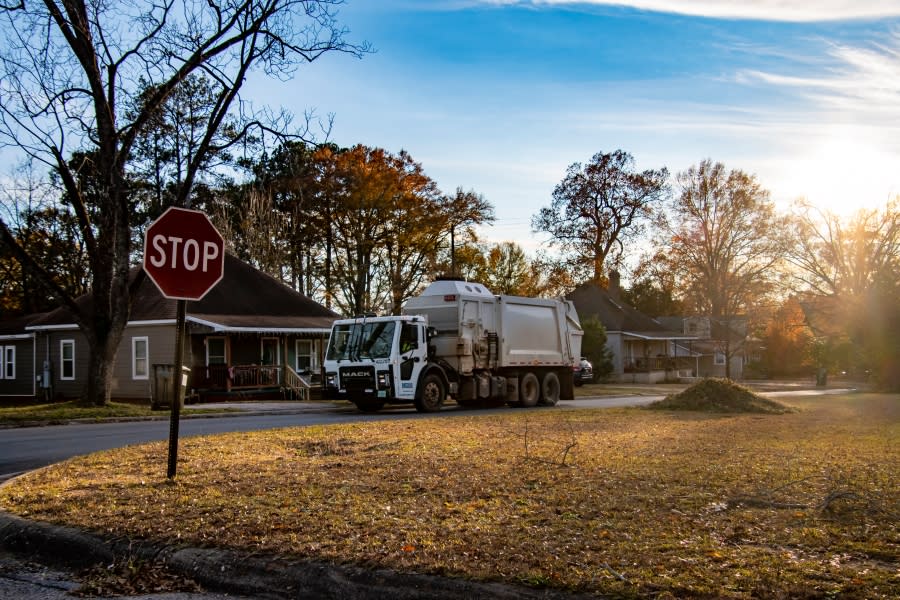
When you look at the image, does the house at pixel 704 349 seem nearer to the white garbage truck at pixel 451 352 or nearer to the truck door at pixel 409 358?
the white garbage truck at pixel 451 352

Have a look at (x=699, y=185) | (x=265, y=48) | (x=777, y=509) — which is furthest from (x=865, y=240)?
(x=777, y=509)

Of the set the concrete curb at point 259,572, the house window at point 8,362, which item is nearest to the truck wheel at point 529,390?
the concrete curb at point 259,572

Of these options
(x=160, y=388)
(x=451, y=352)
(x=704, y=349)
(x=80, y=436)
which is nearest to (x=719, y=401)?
(x=451, y=352)

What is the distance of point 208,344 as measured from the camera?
3347cm

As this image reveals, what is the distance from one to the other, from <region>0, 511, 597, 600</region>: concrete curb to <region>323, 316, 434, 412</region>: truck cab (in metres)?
16.1

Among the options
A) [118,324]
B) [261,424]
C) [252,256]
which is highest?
[252,256]

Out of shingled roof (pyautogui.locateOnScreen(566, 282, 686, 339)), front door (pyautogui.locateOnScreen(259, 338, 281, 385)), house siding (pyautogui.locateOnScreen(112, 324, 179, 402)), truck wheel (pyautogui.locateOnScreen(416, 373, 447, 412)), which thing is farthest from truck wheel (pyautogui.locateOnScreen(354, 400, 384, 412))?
shingled roof (pyautogui.locateOnScreen(566, 282, 686, 339))

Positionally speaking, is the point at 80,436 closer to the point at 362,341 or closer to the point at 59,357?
the point at 362,341

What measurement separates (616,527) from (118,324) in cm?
1979

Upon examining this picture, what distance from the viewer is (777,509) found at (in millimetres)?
6793

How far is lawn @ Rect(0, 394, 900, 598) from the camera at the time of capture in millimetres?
5199

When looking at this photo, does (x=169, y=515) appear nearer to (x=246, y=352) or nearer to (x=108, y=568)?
(x=108, y=568)

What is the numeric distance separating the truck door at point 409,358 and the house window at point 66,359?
61.8ft

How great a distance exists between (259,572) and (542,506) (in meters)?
2.39
